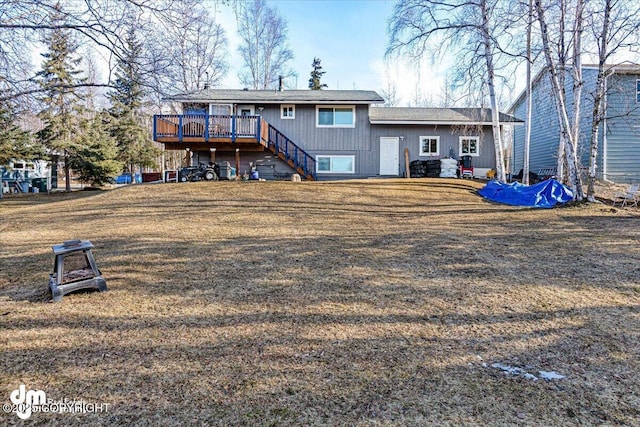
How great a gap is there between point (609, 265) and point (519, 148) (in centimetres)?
2040

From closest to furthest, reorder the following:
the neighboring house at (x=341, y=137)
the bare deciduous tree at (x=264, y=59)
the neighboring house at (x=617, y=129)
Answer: the neighboring house at (x=617, y=129) → the neighboring house at (x=341, y=137) → the bare deciduous tree at (x=264, y=59)

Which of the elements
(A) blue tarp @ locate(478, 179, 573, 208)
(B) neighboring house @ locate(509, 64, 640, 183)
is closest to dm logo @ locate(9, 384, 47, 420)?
(A) blue tarp @ locate(478, 179, 573, 208)

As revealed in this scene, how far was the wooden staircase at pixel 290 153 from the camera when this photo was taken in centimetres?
1736

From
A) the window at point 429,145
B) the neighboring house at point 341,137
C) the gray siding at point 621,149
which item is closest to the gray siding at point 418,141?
the neighboring house at point 341,137

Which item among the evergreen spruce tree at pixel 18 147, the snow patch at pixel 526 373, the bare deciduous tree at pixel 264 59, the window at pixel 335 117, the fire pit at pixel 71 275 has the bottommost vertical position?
the snow patch at pixel 526 373

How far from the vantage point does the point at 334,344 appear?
3045 mm

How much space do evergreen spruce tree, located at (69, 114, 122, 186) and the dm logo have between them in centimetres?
2129

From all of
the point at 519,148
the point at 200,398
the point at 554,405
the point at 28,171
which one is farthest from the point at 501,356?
the point at 28,171

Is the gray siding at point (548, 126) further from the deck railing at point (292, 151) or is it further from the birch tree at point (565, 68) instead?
the deck railing at point (292, 151)

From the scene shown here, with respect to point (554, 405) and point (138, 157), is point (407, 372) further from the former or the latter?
point (138, 157)

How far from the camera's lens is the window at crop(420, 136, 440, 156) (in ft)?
60.2

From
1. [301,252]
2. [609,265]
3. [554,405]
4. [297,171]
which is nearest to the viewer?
[554,405]

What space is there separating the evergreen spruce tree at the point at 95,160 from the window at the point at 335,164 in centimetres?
1228

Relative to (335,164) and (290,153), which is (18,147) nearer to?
(290,153)
